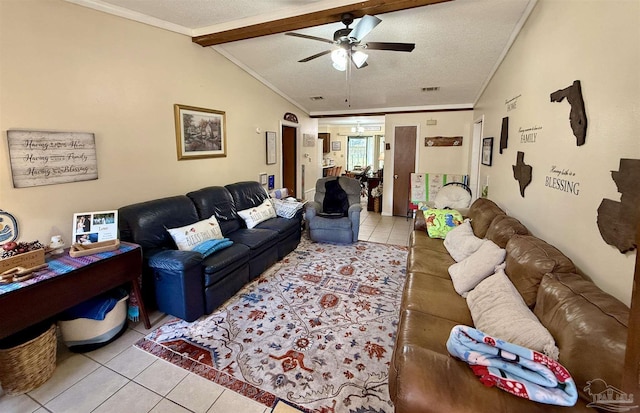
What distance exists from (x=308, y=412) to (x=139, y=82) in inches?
125

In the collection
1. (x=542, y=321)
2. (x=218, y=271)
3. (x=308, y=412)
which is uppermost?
(x=542, y=321)

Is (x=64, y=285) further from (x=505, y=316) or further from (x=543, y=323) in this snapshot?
(x=543, y=323)

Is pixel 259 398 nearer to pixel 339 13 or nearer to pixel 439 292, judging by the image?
pixel 439 292

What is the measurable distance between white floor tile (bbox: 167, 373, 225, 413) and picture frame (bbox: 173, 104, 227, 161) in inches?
95.8

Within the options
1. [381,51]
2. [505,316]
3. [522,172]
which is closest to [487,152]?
[522,172]

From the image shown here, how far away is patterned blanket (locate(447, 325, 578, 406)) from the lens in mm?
1038

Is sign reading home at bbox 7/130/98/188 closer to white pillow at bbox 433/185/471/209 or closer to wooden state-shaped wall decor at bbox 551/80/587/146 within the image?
wooden state-shaped wall decor at bbox 551/80/587/146

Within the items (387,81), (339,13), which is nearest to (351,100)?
(387,81)

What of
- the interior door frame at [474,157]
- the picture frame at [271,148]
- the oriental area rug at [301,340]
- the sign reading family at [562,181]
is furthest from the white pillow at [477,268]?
the picture frame at [271,148]

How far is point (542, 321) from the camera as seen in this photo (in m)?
A: 1.42

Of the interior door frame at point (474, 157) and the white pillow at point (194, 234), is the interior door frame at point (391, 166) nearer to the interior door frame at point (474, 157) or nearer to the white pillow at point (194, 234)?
the interior door frame at point (474, 157)

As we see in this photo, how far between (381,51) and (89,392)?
427 cm

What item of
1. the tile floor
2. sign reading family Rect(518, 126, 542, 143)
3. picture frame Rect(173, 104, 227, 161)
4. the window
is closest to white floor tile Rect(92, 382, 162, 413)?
the tile floor

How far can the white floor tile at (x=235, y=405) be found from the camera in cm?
164
